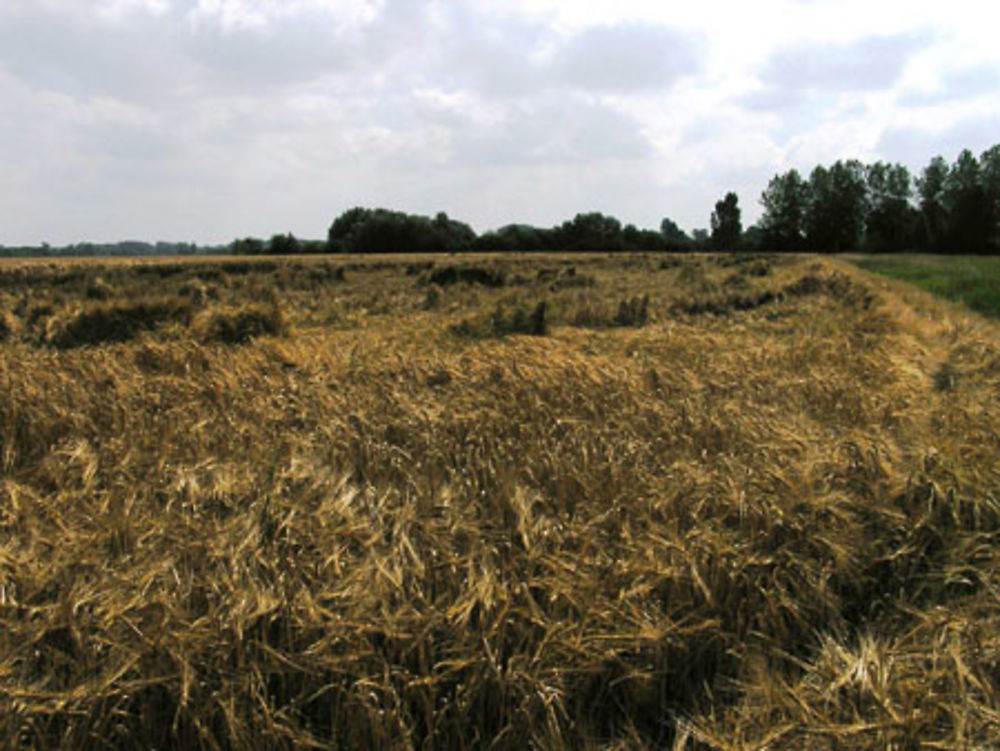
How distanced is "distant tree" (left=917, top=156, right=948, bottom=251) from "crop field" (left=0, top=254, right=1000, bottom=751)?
8819 centimetres

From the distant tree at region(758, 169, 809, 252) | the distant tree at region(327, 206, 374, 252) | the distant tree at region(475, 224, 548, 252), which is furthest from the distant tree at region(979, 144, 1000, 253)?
the distant tree at region(327, 206, 374, 252)

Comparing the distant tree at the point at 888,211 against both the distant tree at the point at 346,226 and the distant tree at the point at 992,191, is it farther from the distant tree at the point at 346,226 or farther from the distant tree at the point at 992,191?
the distant tree at the point at 346,226

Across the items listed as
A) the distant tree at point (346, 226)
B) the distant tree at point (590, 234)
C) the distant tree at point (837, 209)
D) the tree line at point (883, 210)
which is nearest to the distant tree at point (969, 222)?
the tree line at point (883, 210)

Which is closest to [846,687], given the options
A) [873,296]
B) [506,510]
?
[506,510]

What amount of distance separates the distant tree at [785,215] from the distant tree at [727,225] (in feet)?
18.3

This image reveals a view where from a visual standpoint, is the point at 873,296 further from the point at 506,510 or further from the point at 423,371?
the point at 506,510

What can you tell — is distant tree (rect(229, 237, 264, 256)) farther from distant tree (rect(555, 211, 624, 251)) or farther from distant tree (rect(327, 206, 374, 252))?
distant tree (rect(555, 211, 624, 251))

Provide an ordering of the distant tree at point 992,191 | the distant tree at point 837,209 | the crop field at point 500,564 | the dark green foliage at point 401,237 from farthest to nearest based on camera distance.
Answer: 1. the distant tree at point 837,209
2. the dark green foliage at point 401,237
3. the distant tree at point 992,191
4. the crop field at point 500,564

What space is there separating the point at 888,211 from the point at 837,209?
7.03 m

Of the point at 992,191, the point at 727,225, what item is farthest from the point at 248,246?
the point at 992,191

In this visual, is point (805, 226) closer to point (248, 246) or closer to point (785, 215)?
point (785, 215)

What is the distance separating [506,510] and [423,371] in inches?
119

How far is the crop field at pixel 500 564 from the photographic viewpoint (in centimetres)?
215

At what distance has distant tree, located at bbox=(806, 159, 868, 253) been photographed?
99.5 meters
